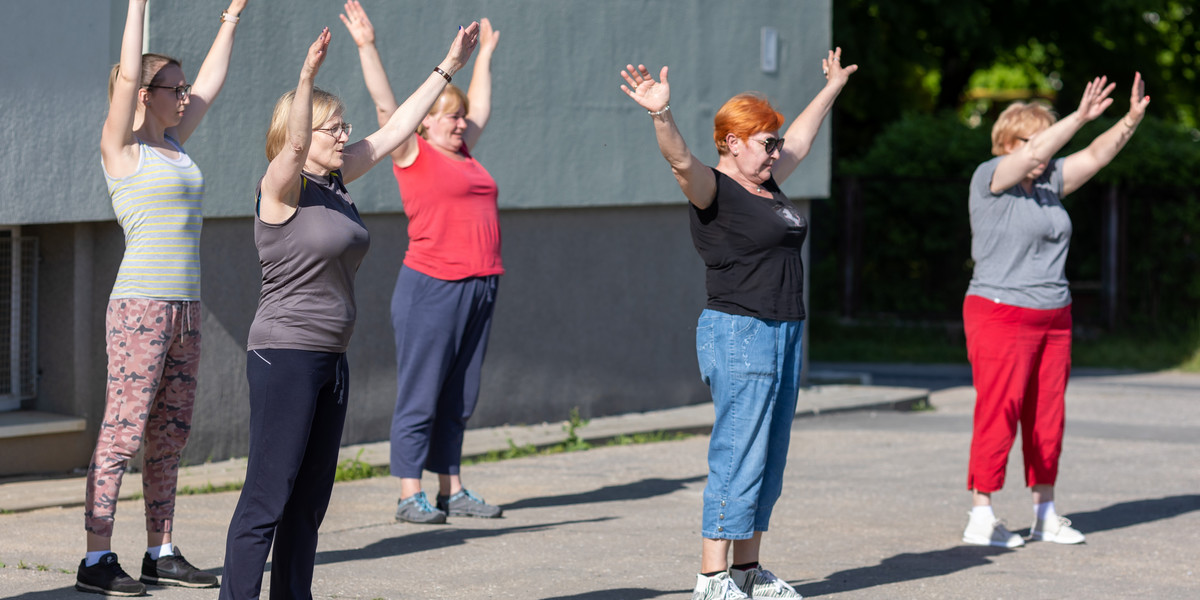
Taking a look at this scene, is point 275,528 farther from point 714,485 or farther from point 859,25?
point 859,25

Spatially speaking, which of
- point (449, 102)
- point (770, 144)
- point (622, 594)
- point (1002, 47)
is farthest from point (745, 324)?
point (1002, 47)

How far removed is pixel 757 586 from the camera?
553cm

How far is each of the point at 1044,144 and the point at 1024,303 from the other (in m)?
0.69

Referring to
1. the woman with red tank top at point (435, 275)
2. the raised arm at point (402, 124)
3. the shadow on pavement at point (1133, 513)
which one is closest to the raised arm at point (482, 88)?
the woman with red tank top at point (435, 275)

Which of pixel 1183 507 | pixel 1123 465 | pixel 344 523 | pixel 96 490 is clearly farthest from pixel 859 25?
pixel 96 490

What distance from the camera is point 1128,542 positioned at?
691 cm

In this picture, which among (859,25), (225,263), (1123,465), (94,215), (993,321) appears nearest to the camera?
(993,321)

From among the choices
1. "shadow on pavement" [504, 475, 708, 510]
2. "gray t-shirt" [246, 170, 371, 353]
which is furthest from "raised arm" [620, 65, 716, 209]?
"shadow on pavement" [504, 475, 708, 510]

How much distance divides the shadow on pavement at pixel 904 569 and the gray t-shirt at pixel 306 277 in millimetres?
2260

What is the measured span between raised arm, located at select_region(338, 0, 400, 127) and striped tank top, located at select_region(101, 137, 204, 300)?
82 cm

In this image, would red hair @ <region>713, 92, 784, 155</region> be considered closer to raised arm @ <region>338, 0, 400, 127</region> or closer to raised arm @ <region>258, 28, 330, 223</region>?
raised arm @ <region>338, 0, 400, 127</region>

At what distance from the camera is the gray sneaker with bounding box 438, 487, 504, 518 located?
7.18 m

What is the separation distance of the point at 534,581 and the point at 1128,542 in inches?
110

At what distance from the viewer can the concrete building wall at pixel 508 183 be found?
7.71 m
